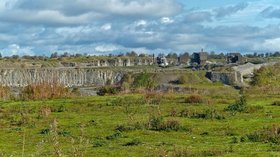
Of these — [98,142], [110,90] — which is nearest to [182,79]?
[110,90]

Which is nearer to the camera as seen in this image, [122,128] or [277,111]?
[122,128]

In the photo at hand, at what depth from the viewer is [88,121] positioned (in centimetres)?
2652

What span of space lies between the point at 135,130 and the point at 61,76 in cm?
4791

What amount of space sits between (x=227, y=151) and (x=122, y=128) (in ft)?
26.2

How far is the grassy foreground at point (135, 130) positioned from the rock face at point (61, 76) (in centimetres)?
2942

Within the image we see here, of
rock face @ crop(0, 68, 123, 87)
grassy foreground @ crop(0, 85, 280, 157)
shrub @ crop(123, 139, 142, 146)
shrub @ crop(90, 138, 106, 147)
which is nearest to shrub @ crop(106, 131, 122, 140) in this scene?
grassy foreground @ crop(0, 85, 280, 157)

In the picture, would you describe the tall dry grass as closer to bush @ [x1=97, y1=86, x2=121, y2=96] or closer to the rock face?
bush @ [x1=97, y1=86, x2=121, y2=96]

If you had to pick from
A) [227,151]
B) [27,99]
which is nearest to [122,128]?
[227,151]

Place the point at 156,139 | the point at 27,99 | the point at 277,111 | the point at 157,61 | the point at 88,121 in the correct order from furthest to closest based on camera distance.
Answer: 1. the point at 157,61
2. the point at 27,99
3. the point at 277,111
4. the point at 88,121
5. the point at 156,139

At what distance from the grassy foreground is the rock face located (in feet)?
96.5

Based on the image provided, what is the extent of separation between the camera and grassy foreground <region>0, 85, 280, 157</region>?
1585 cm

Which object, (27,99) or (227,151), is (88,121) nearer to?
(227,151)

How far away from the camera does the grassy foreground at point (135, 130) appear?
1585 cm

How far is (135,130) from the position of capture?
875 inches
